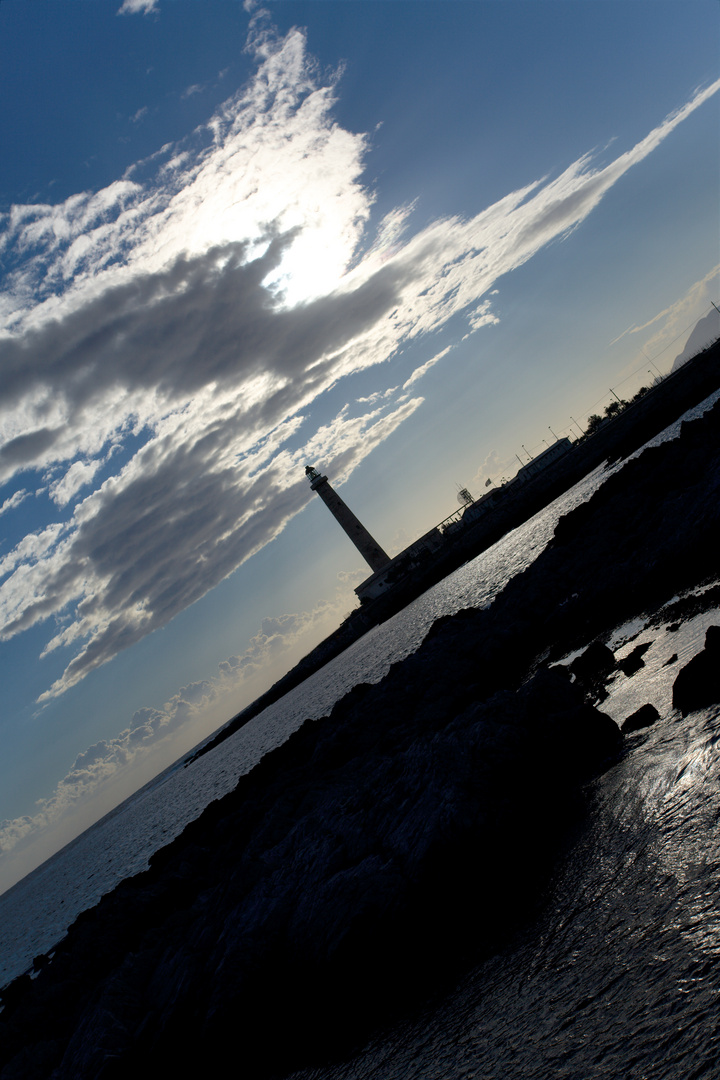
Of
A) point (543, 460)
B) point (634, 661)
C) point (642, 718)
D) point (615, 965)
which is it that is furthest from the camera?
point (543, 460)

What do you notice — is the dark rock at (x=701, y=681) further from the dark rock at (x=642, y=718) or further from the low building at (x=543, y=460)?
the low building at (x=543, y=460)

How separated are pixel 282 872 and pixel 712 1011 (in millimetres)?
7836

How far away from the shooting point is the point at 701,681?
997 centimetres

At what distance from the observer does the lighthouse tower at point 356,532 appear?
9212cm

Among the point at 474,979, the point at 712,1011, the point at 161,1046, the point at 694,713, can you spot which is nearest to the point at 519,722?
the point at 694,713

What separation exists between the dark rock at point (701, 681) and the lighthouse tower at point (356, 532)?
81.3 metres

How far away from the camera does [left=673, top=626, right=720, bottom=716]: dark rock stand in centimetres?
984

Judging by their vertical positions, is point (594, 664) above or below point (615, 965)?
below

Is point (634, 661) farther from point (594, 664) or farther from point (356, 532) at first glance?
point (356, 532)

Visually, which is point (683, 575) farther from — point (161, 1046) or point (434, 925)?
point (161, 1046)

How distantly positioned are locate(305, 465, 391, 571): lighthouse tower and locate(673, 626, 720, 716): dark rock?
81.3 m

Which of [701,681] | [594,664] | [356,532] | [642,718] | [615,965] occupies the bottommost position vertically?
[594,664]

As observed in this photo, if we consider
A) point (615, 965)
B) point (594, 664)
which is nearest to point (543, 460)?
point (594, 664)

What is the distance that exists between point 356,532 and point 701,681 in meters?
82.5
